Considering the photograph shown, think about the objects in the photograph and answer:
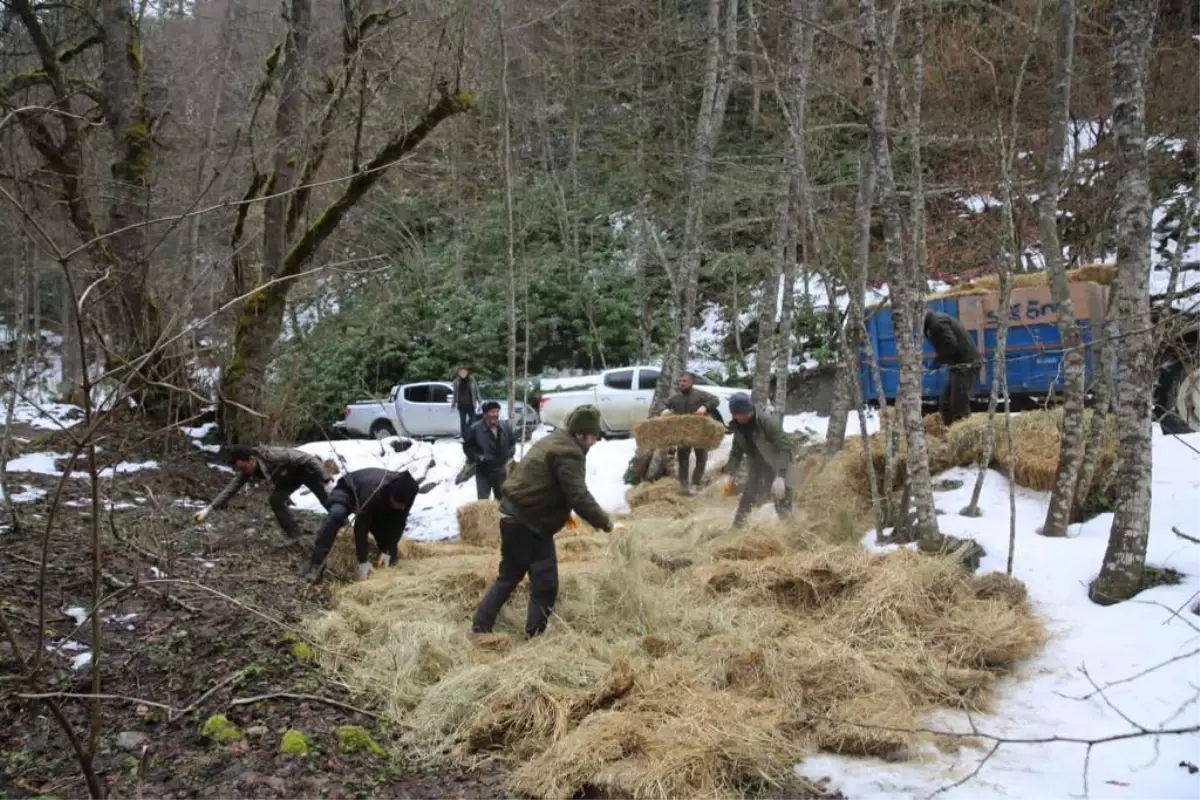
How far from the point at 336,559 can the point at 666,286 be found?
15.4 m

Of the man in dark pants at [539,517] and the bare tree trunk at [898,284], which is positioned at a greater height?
the bare tree trunk at [898,284]

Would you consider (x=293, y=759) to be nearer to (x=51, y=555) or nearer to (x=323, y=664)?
(x=323, y=664)

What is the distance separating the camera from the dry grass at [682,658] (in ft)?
12.5

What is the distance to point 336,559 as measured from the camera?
22.1 feet

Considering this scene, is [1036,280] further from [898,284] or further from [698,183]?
[898,284]

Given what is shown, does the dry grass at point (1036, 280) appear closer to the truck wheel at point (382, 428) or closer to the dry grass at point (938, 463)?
the dry grass at point (938, 463)

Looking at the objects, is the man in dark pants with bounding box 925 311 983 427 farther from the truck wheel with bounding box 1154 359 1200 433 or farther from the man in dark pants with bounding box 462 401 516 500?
the man in dark pants with bounding box 462 401 516 500

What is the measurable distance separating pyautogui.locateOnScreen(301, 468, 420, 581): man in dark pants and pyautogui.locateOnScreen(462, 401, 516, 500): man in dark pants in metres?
2.76

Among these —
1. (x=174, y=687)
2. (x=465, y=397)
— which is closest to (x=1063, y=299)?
(x=174, y=687)

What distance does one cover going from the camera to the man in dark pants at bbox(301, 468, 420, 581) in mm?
6402

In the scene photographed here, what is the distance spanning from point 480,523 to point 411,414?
422 inches

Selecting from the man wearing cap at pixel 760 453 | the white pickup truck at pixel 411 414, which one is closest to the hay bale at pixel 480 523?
the man wearing cap at pixel 760 453

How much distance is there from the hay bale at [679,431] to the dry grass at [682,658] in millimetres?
2911

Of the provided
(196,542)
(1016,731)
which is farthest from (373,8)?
(1016,731)
